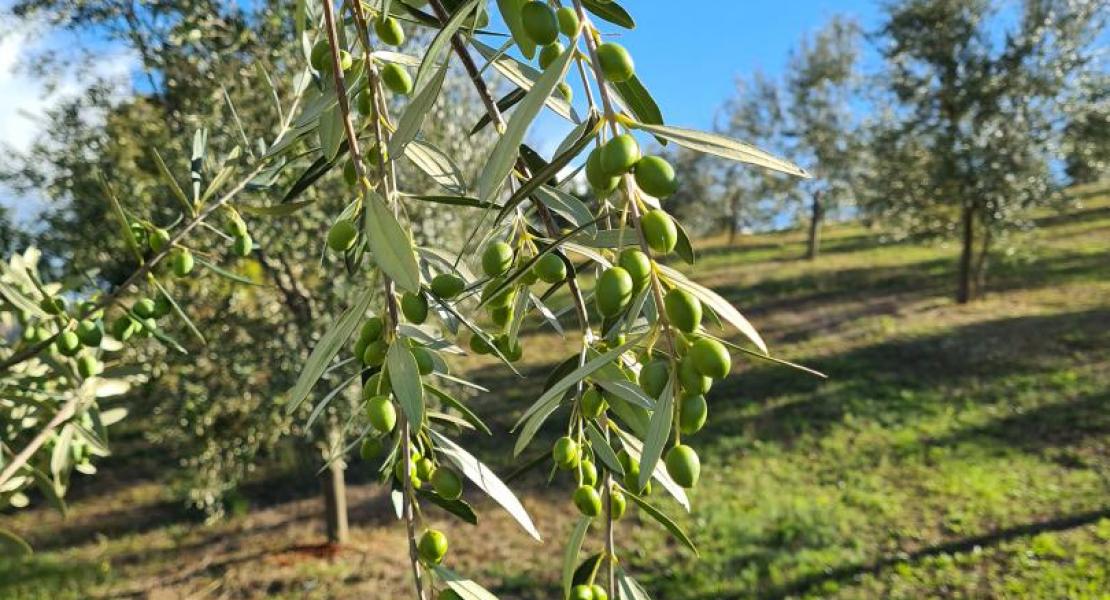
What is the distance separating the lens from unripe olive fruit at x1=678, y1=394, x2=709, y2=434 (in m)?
0.59

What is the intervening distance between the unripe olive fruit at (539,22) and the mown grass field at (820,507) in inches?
225

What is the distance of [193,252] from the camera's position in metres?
1.31

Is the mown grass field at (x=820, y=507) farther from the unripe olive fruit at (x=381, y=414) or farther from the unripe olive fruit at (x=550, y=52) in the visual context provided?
the unripe olive fruit at (x=550, y=52)

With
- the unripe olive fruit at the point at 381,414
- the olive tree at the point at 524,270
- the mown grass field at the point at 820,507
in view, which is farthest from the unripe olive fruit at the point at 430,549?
the mown grass field at the point at 820,507

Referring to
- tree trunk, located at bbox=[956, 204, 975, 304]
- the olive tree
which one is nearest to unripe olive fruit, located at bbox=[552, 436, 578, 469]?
the olive tree

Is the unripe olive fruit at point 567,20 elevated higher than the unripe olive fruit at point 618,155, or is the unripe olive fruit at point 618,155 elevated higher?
the unripe olive fruit at point 567,20

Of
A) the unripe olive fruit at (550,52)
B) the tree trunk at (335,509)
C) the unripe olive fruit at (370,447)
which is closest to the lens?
the unripe olive fruit at (550,52)

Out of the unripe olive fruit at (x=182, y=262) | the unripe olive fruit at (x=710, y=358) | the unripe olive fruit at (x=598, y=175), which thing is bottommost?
the unripe olive fruit at (x=710, y=358)

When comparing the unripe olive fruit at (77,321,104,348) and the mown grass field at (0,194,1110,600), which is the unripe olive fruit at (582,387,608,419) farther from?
the mown grass field at (0,194,1110,600)

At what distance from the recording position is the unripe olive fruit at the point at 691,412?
1.94ft

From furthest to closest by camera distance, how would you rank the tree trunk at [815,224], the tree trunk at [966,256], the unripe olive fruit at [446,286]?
1. the tree trunk at [815,224]
2. the tree trunk at [966,256]
3. the unripe olive fruit at [446,286]

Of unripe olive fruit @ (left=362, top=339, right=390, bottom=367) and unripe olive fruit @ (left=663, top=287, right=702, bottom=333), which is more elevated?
unripe olive fruit @ (left=663, top=287, right=702, bottom=333)

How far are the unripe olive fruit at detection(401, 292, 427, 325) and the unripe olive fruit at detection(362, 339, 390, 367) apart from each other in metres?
0.04

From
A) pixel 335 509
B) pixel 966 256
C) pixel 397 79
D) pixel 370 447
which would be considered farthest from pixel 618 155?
pixel 966 256
